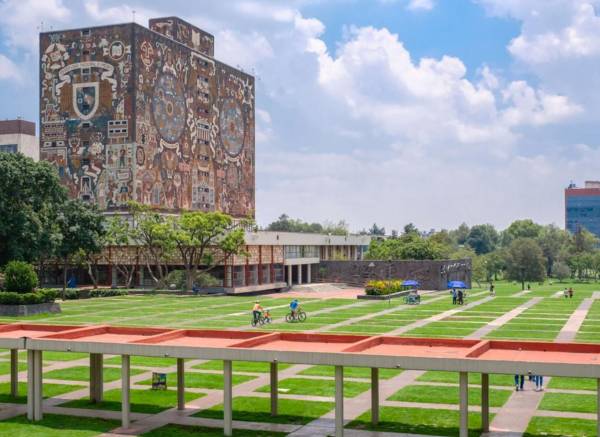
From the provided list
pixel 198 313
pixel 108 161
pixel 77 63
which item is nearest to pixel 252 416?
pixel 198 313

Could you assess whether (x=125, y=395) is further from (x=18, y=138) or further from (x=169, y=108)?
(x=18, y=138)

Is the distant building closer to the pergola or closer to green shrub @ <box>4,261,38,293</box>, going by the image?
green shrub @ <box>4,261,38,293</box>

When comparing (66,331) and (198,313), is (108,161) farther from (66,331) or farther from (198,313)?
(66,331)

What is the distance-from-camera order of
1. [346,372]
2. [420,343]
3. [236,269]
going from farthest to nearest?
[236,269] → [346,372] → [420,343]

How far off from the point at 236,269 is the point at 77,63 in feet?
104

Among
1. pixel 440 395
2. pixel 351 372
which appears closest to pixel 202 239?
pixel 351 372

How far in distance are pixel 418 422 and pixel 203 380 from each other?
10592mm

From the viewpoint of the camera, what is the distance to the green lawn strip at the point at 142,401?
28016 millimetres

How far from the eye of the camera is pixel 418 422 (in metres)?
25.7

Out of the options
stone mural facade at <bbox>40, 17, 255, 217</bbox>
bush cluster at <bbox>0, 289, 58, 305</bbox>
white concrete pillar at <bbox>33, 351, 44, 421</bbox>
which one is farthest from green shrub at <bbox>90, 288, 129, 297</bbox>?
white concrete pillar at <bbox>33, 351, 44, 421</bbox>

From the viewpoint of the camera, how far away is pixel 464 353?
2345cm

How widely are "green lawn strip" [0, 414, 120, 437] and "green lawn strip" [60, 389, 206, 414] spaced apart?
1.56 meters

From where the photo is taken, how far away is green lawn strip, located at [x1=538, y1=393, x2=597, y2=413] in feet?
89.2

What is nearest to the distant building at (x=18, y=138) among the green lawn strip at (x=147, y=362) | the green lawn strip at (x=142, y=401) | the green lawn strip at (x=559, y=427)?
the green lawn strip at (x=147, y=362)
